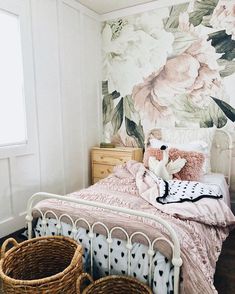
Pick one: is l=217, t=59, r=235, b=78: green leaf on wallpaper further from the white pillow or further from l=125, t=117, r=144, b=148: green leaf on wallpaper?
l=125, t=117, r=144, b=148: green leaf on wallpaper

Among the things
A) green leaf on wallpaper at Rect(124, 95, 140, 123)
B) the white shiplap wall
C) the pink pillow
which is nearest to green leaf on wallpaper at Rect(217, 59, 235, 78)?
the pink pillow

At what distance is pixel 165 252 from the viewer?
1.23 m

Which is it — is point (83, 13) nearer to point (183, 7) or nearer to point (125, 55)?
point (125, 55)

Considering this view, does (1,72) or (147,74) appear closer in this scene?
(1,72)

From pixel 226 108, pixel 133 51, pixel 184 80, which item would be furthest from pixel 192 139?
pixel 133 51

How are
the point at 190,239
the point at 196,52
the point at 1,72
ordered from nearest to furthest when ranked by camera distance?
the point at 190,239 < the point at 1,72 < the point at 196,52

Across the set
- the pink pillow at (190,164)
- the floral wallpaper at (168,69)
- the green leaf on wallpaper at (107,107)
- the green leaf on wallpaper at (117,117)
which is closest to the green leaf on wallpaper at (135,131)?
the floral wallpaper at (168,69)

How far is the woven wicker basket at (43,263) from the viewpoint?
1214 millimetres

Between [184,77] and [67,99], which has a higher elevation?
[184,77]

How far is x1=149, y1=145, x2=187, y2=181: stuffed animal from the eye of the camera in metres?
2.18

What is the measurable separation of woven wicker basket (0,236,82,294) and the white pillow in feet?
5.08

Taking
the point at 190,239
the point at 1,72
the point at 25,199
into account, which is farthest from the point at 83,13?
the point at 190,239

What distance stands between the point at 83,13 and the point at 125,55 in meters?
0.75

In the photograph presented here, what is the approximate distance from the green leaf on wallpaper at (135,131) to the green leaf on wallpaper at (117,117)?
11cm
